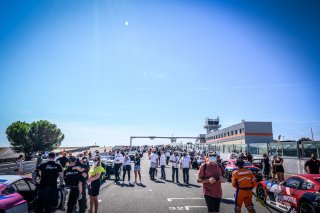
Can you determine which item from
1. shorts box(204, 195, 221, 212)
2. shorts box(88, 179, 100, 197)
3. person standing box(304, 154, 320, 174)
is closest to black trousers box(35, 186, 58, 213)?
shorts box(88, 179, 100, 197)

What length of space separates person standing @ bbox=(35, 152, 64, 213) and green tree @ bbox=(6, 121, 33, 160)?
2644 inches

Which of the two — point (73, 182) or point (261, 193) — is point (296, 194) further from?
point (73, 182)

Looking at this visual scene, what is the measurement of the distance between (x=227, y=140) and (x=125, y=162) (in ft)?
175

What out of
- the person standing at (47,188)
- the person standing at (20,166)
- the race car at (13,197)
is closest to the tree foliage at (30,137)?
the person standing at (20,166)

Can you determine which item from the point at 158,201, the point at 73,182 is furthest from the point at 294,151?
the point at 73,182

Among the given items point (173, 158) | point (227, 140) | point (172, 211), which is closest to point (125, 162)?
point (173, 158)

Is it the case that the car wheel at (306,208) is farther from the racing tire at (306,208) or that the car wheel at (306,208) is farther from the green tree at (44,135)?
the green tree at (44,135)

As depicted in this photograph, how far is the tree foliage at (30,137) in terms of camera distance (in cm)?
6212

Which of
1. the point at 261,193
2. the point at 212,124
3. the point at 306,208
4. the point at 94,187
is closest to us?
the point at 306,208

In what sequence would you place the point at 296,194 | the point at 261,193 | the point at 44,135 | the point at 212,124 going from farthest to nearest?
1. the point at 212,124
2. the point at 44,135
3. the point at 261,193
4. the point at 296,194

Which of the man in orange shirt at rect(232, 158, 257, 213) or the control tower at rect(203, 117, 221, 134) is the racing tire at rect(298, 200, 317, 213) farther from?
the control tower at rect(203, 117, 221, 134)

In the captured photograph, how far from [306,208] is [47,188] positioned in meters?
6.88

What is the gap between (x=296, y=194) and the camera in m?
6.19

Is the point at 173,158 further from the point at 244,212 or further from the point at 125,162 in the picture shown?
the point at 244,212
